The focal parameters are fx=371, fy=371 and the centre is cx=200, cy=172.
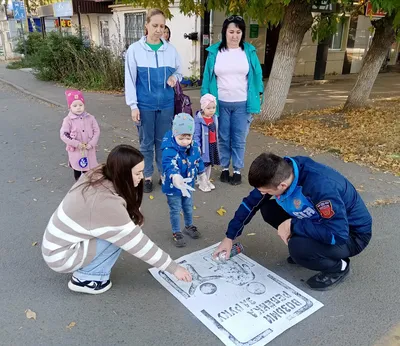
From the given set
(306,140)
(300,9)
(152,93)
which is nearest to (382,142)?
(306,140)

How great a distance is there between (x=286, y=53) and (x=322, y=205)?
522cm

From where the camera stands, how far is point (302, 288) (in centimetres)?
261

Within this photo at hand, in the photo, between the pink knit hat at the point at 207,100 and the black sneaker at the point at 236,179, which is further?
the black sneaker at the point at 236,179

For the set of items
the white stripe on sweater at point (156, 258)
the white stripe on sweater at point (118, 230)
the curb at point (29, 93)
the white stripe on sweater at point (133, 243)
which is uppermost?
the white stripe on sweater at point (118, 230)

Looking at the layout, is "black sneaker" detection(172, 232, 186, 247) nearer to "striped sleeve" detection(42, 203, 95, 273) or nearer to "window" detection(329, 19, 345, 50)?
"striped sleeve" detection(42, 203, 95, 273)

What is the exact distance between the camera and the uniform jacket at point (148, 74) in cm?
375

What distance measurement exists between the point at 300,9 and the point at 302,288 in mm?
5335

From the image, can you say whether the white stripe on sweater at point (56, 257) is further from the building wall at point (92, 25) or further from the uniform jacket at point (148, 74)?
the building wall at point (92, 25)

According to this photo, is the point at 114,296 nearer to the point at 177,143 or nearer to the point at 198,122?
the point at 177,143

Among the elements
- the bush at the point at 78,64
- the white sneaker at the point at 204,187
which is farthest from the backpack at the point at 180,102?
the bush at the point at 78,64

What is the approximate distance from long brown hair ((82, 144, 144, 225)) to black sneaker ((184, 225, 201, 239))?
1065 mm

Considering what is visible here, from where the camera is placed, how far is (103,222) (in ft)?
7.13

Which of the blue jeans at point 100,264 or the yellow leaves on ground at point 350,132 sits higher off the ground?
the blue jeans at point 100,264

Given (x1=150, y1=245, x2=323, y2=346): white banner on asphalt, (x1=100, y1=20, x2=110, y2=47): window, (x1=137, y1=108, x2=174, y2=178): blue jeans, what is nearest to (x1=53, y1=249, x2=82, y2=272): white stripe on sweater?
(x1=150, y1=245, x2=323, y2=346): white banner on asphalt
